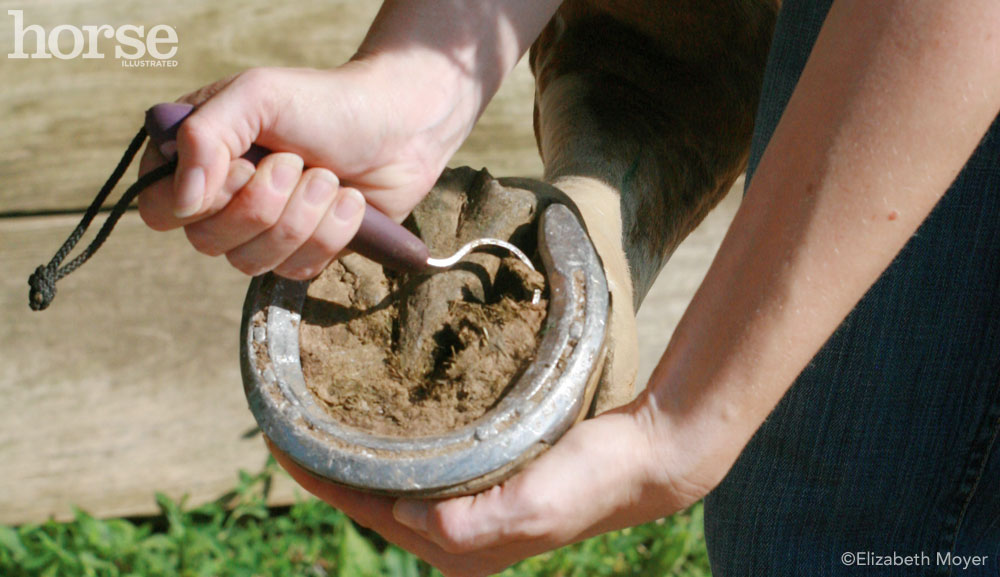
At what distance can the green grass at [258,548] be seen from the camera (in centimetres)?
211

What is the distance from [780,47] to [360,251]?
1.97ft

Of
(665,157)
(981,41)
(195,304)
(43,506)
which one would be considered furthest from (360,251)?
(43,506)

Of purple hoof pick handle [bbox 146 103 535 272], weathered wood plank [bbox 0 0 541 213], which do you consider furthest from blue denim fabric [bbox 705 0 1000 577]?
weathered wood plank [bbox 0 0 541 213]

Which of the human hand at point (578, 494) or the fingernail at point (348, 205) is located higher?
the fingernail at point (348, 205)

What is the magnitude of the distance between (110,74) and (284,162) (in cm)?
119

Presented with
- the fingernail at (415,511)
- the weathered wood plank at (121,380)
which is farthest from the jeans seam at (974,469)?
the weathered wood plank at (121,380)

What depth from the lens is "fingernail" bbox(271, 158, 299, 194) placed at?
1.07 m

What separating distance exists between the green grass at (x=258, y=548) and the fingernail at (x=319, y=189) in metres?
1.21

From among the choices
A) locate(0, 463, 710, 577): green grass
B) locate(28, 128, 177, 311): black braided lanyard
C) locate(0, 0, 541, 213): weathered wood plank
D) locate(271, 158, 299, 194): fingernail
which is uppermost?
locate(271, 158, 299, 194): fingernail

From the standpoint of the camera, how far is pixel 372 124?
116cm

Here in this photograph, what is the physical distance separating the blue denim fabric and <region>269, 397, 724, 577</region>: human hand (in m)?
0.29

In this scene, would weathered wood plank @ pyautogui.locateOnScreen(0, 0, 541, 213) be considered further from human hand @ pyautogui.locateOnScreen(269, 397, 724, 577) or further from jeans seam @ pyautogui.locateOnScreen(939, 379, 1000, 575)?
jeans seam @ pyautogui.locateOnScreen(939, 379, 1000, 575)

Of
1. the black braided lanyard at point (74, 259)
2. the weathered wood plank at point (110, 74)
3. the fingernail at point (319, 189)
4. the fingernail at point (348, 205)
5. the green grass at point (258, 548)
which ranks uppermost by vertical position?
the fingernail at point (319, 189)

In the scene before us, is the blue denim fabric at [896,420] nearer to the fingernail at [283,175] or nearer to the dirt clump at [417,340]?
the dirt clump at [417,340]
